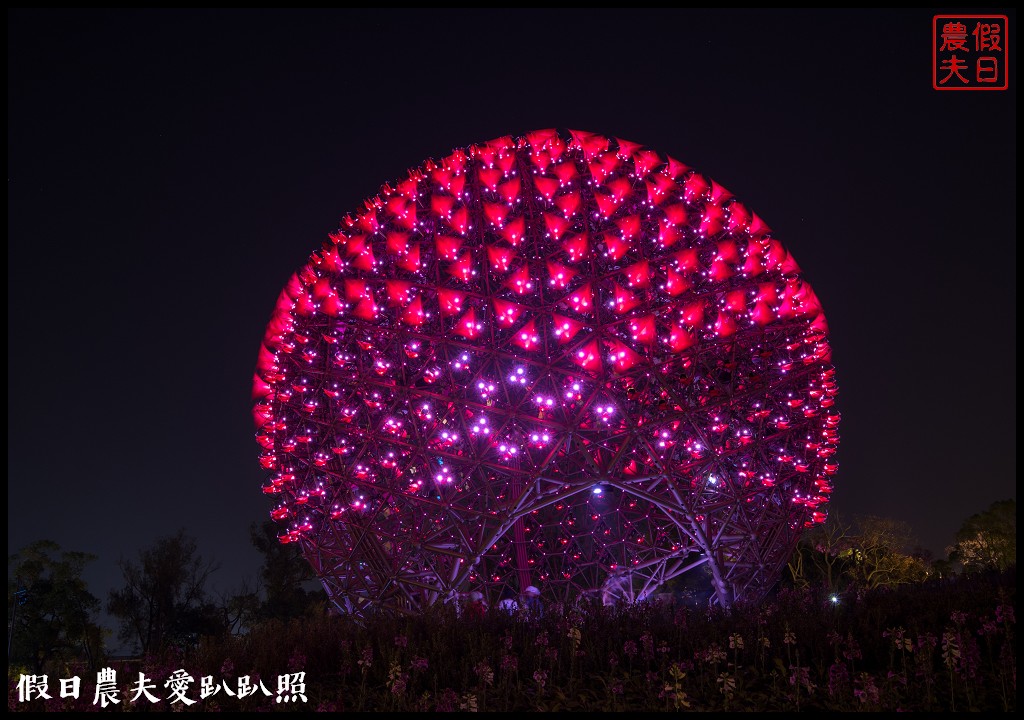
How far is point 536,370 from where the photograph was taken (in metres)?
18.8

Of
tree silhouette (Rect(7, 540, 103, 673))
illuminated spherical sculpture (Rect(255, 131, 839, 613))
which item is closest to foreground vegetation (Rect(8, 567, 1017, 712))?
illuminated spherical sculpture (Rect(255, 131, 839, 613))

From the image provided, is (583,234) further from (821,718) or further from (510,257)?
(821,718)

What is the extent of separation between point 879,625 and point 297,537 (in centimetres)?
1705

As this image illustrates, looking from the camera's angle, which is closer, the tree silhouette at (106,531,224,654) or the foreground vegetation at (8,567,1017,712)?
the foreground vegetation at (8,567,1017,712)

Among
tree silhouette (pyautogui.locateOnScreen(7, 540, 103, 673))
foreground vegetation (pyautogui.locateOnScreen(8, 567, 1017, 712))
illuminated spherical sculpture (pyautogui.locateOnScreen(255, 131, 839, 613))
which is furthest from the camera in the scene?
tree silhouette (pyautogui.locateOnScreen(7, 540, 103, 673))

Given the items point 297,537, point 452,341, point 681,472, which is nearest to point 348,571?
point 297,537

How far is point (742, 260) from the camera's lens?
2031 cm

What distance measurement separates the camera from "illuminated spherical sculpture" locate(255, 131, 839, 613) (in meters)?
18.6

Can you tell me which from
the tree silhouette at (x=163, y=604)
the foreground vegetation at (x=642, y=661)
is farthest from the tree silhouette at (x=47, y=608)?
the foreground vegetation at (x=642, y=661)

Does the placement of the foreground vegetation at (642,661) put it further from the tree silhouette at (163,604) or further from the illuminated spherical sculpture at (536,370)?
the tree silhouette at (163,604)

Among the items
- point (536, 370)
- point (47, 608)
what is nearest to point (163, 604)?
point (47, 608)

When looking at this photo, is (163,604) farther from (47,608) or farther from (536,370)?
(536,370)

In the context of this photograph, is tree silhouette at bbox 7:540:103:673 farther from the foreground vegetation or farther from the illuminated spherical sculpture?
the foreground vegetation

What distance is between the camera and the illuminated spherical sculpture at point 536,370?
18594 mm
